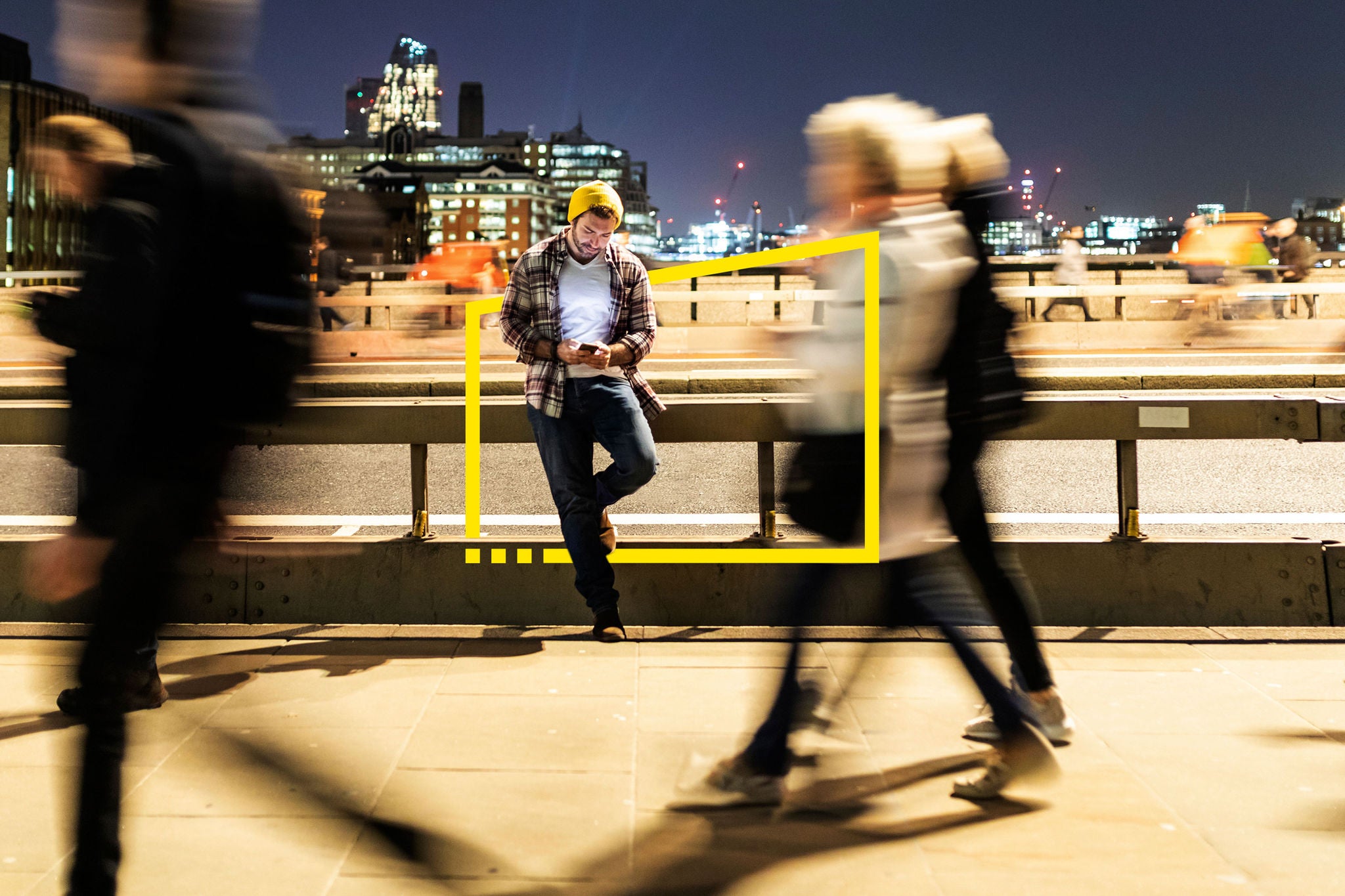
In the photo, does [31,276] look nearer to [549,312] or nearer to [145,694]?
[549,312]

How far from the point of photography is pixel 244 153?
96.7 inches

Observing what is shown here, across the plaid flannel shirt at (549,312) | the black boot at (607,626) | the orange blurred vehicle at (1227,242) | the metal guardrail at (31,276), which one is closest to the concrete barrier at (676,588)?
the black boot at (607,626)

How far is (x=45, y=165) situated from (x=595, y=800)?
2.11m

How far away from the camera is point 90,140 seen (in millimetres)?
2514

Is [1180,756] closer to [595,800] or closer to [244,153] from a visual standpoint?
[595,800]

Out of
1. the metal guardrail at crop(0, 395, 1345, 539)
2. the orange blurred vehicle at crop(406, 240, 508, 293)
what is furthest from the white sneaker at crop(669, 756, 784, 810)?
the orange blurred vehicle at crop(406, 240, 508, 293)

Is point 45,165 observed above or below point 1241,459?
above

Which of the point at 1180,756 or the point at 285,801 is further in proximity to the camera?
the point at 1180,756

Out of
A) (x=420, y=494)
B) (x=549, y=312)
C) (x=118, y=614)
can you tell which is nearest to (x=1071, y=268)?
(x=420, y=494)

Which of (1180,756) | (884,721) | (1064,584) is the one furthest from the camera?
(1064,584)

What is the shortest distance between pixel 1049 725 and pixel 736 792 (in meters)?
1.01

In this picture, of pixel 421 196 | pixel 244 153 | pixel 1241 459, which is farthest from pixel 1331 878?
pixel 421 196

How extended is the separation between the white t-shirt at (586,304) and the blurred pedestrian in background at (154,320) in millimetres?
2515

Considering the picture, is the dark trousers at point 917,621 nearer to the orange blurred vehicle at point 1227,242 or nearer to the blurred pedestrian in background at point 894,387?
the blurred pedestrian in background at point 894,387
